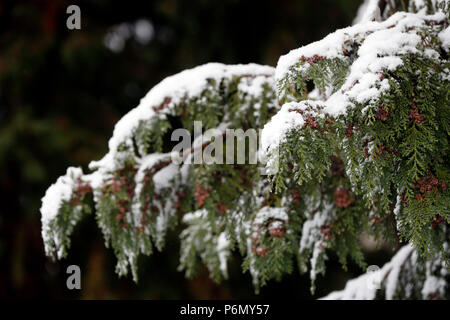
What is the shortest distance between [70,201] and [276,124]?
82 cm

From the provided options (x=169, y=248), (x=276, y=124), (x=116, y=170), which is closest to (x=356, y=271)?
(x=169, y=248)

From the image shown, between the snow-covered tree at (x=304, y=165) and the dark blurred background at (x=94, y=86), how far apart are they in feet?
6.58

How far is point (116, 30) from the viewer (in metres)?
3.79

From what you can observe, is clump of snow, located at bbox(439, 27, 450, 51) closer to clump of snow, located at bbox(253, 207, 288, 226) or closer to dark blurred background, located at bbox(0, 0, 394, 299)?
clump of snow, located at bbox(253, 207, 288, 226)

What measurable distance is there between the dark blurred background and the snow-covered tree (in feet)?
6.58

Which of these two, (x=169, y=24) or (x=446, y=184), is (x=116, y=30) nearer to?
(x=169, y=24)

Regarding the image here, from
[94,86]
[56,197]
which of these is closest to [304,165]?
[56,197]

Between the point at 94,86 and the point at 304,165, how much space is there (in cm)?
345

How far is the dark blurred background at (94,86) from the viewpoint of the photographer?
336 centimetres

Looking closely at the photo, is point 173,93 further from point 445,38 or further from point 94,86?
point 94,86

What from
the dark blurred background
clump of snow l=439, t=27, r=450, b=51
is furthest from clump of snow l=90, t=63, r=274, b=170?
the dark blurred background

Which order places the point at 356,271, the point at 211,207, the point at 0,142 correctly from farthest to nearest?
the point at 356,271, the point at 0,142, the point at 211,207

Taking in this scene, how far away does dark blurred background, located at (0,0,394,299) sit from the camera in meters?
3.36
